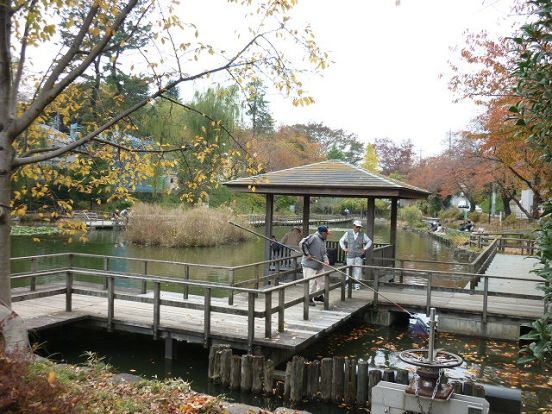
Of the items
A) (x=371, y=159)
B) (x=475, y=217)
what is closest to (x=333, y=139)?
(x=371, y=159)

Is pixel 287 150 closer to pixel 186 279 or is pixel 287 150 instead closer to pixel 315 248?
pixel 186 279

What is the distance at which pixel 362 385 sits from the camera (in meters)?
7.44

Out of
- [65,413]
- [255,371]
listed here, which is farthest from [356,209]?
[65,413]

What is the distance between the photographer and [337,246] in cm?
1628

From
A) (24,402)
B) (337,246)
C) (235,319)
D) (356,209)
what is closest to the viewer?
(24,402)

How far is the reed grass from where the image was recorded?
3089 centimetres

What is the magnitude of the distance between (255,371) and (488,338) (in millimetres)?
5884

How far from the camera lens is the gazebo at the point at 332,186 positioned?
44.1 feet

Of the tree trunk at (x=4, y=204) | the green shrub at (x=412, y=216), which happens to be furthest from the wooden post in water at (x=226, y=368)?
the green shrub at (x=412, y=216)

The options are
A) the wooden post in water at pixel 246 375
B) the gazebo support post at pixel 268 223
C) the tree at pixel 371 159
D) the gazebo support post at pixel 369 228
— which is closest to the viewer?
the wooden post in water at pixel 246 375

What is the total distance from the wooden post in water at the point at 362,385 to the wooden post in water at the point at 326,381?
1.29 ft

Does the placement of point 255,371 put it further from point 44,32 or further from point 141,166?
point 44,32

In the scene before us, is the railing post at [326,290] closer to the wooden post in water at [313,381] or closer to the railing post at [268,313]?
the railing post at [268,313]

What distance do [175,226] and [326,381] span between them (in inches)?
954
